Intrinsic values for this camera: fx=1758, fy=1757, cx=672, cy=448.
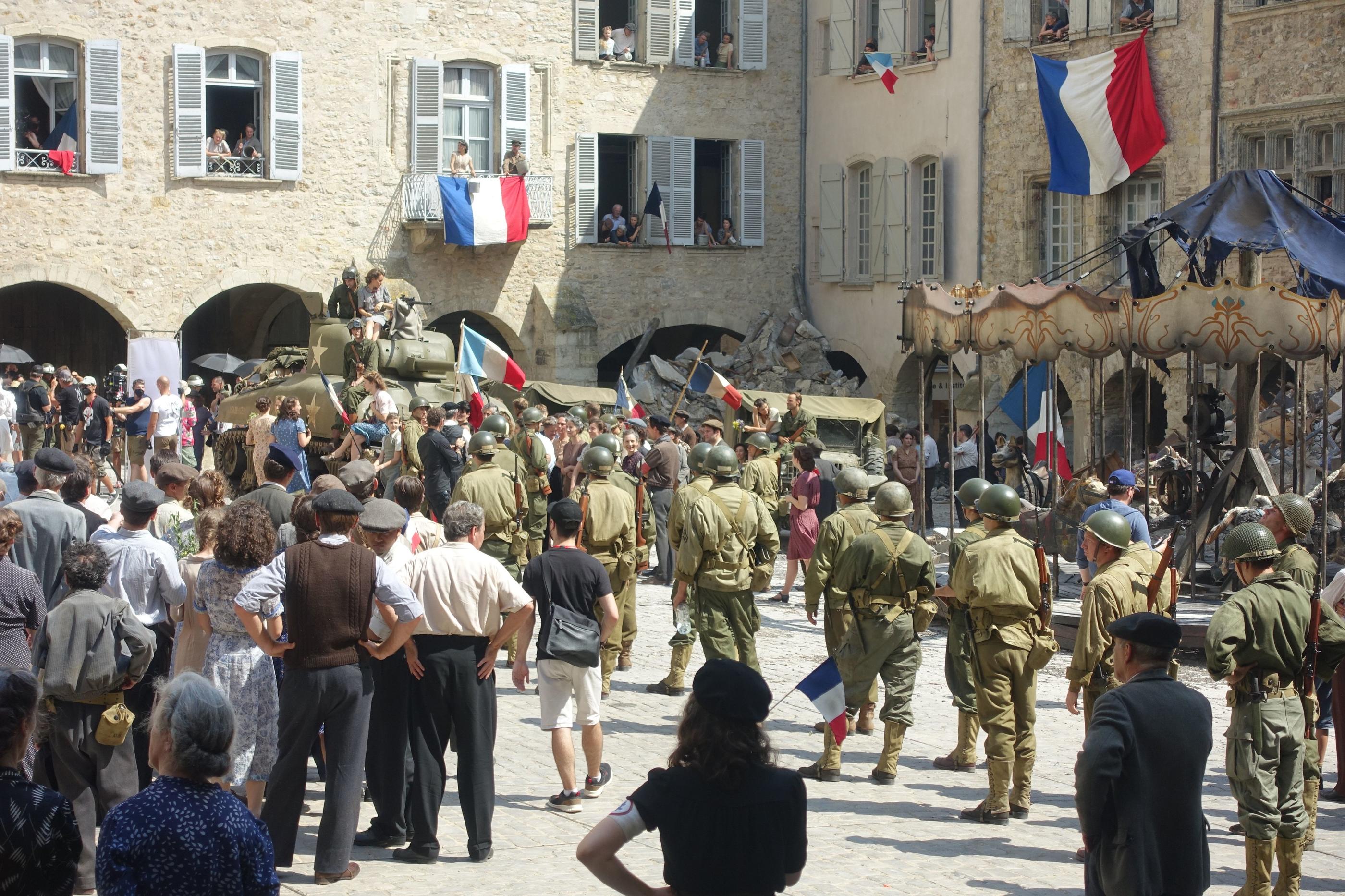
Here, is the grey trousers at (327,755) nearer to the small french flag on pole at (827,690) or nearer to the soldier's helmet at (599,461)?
the small french flag on pole at (827,690)

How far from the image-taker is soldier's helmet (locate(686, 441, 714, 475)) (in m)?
10.9

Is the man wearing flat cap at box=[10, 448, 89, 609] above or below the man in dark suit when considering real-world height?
above

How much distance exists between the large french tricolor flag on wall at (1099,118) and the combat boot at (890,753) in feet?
50.7

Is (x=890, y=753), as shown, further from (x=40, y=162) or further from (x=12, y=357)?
(x=40, y=162)

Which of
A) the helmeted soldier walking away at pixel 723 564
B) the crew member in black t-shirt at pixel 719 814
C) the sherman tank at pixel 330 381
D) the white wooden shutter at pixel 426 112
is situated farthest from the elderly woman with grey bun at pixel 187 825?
the white wooden shutter at pixel 426 112

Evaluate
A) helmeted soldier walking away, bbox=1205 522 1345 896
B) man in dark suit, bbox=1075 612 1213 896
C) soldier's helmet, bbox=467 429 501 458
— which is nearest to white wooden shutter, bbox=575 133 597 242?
soldier's helmet, bbox=467 429 501 458

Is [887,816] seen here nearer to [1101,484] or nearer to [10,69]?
[1101,484]

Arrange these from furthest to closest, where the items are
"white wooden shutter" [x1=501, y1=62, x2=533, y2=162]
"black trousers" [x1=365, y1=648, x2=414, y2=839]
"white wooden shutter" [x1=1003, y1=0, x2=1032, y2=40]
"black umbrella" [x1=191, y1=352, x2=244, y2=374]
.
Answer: "white wooden shutter" [x1=501, y1=62, x2=533, y2=162]
"black umbrella" [x1=191, y1=352, x2=244, y2=374]
"white wooden shutter" [x1=1003, y1=0, x2=1032, y2=40]
"black trousers" [x1=365, y1=648, x2=414, y2=839]

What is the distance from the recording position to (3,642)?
721 cm

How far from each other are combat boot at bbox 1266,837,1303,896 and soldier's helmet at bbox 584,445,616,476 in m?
5.00

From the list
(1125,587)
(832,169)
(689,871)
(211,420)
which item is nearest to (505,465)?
(1125,587)

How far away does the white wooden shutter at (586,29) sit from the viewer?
96.3 feet

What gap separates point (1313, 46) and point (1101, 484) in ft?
31.5

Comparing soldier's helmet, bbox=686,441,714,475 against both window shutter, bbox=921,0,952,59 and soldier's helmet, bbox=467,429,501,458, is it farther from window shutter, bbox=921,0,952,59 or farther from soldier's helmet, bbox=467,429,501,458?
window shutter, bbox=921,0,952,59
